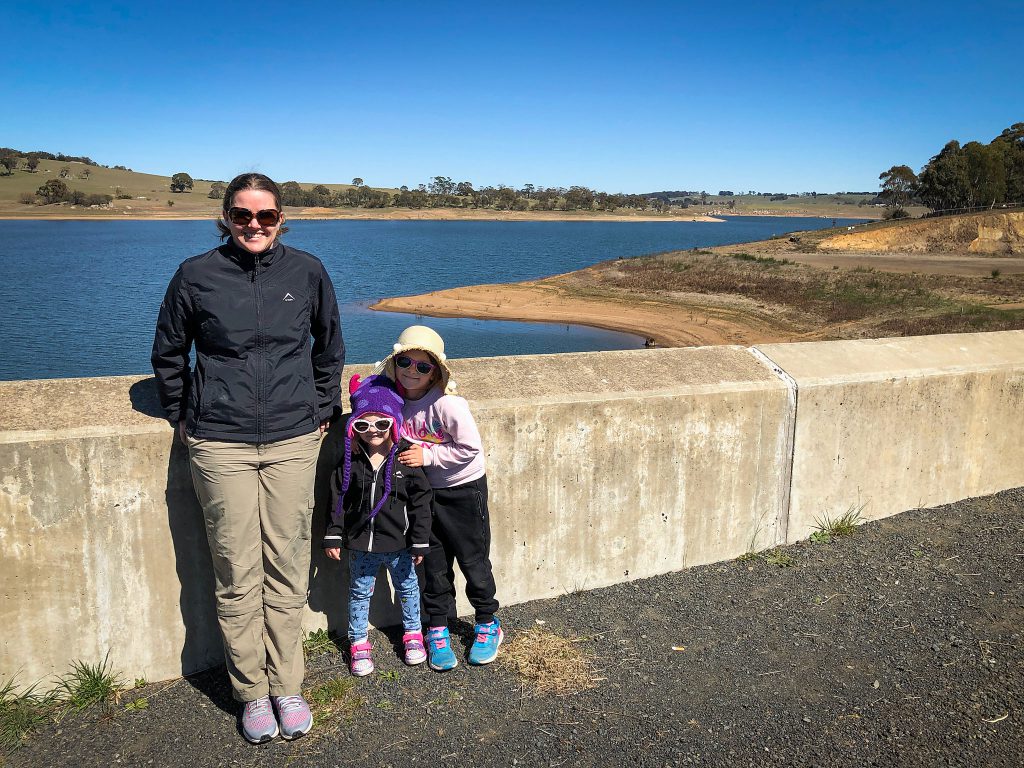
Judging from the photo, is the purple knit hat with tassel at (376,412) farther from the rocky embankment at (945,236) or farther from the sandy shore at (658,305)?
the rocky embankment at (945,236)

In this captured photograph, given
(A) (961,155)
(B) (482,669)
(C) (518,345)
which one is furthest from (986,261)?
(B) (482,669)

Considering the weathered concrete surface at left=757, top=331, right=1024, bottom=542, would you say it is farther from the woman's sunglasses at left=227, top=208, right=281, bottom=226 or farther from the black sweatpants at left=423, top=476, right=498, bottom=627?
the woman's sunglasses at left=227, top=208, right=281, bottom=226

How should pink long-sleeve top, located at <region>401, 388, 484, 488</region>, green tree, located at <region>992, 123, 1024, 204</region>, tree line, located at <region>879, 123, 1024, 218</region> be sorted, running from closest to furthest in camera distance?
1. pink long-sleeve top, located at <region>401, 388, 484, 488</region>
2. tree line, located at <region>879, 123, 1024, 218</region>
3. green tree, located at <region>992, 123, 1024, 204</region>

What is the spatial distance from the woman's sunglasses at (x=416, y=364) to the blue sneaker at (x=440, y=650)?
1.17 meters

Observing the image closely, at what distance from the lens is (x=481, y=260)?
6750 centimetres

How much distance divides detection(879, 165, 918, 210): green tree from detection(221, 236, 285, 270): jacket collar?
10172 centimetres

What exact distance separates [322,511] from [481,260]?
64950mm

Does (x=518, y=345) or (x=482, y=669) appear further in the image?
(x=518, y=345)

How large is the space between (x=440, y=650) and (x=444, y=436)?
0.96m

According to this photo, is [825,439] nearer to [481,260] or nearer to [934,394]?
[934,394]

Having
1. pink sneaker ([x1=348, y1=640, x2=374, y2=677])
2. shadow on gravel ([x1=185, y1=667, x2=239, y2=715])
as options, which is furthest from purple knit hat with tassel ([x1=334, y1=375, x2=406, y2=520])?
shadow on gravel ([x1=185, y1=667, x2=239, y2=715])

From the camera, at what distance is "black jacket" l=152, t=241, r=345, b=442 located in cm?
293

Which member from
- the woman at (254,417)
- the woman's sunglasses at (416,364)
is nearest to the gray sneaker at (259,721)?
the woman at (254,417)

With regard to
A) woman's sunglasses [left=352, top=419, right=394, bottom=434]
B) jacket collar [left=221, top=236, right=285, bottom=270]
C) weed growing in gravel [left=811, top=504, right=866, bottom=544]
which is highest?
jacket collar [left=221, top=236, right=285, bottom=270]
